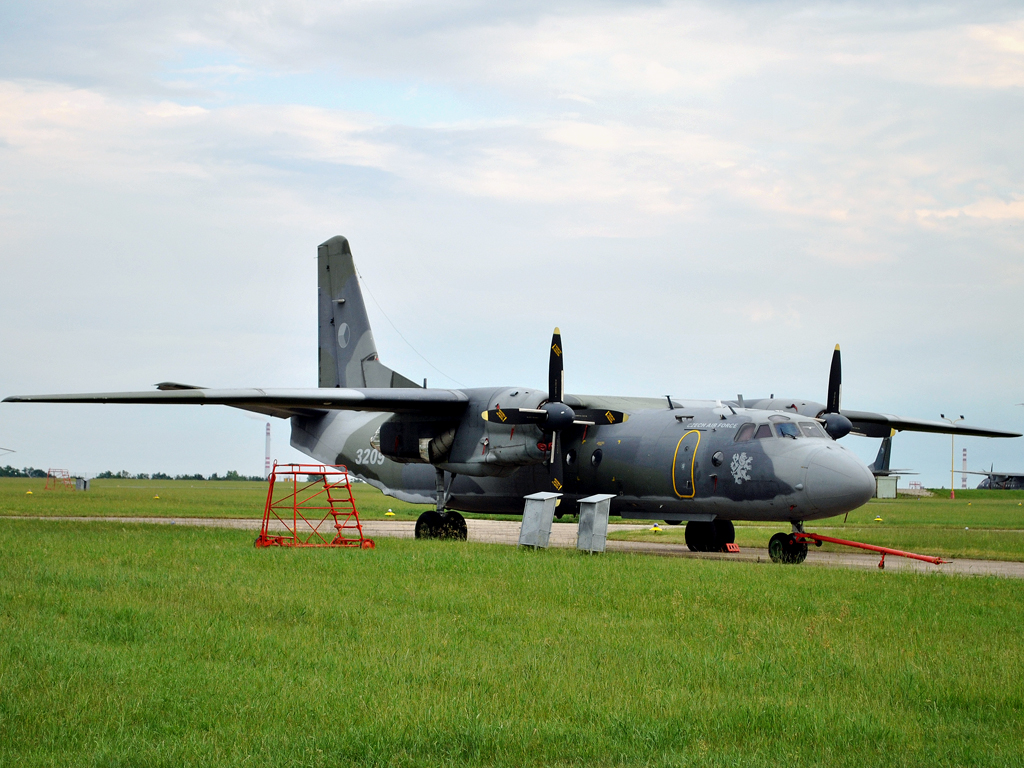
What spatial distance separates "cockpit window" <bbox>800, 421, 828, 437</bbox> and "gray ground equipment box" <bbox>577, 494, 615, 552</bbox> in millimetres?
4255

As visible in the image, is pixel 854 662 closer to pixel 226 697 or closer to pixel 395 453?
pixel 226 697

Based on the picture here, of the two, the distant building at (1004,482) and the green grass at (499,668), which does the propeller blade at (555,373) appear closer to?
the green grass at (499,668)

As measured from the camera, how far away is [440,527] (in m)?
24.6

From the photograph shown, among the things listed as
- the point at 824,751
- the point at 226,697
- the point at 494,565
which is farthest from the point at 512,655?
the point at 494,565

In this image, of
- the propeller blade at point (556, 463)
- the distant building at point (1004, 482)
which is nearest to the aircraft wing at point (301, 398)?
the propeller blade at point (556, 463)

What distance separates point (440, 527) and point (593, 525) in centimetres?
632

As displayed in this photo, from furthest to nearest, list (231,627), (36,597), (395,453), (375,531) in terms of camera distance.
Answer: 1. (375,531)
2. (395,453)
3. (36,597)
4. (231,627)

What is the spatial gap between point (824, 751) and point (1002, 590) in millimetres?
9129

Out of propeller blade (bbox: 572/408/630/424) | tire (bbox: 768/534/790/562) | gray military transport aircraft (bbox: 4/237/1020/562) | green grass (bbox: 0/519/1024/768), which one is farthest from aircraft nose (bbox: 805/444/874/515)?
propeller blade (bbox: 572/408/630/424)

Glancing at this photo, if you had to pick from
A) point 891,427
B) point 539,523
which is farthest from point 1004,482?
point 539,523

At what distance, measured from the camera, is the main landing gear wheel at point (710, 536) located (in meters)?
23.1

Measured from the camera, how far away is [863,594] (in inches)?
547

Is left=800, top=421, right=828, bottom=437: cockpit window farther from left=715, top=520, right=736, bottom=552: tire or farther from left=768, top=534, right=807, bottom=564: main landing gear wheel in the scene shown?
left=715, top=520, right=736, bottom=552: tire

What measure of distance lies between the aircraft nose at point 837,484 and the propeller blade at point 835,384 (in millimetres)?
4925
